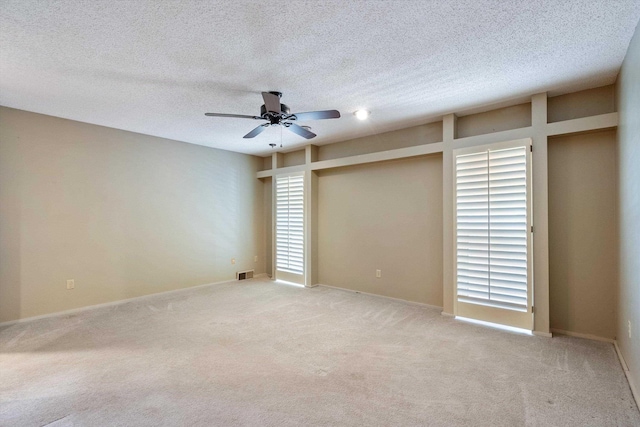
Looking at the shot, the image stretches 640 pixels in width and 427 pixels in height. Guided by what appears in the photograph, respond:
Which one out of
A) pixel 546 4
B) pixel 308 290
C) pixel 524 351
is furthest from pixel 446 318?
pixel 546 4

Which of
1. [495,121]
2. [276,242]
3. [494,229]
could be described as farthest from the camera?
[276,242]

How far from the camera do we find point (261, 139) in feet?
16.3

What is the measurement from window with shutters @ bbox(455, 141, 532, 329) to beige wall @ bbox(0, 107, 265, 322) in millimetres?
4187

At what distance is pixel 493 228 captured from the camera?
3412 millimetres

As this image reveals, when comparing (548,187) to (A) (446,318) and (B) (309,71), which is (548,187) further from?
(B) (309,71)

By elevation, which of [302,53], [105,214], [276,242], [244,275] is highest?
[302,53]

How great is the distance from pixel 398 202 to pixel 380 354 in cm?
240

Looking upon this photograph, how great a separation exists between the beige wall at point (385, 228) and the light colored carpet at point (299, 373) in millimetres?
778

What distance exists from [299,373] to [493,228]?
263cm

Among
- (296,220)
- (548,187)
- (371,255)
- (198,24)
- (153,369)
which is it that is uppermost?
(198,24)

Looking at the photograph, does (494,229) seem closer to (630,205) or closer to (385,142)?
(630,205)

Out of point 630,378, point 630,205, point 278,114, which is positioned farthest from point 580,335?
point 278,114

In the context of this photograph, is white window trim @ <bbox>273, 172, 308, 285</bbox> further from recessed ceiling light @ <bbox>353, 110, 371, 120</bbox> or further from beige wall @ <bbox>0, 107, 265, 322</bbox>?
recessed ceiling light @ <bbox>353, 110, 371, 120</bbox>

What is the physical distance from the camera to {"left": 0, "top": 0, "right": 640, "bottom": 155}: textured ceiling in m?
1.90
